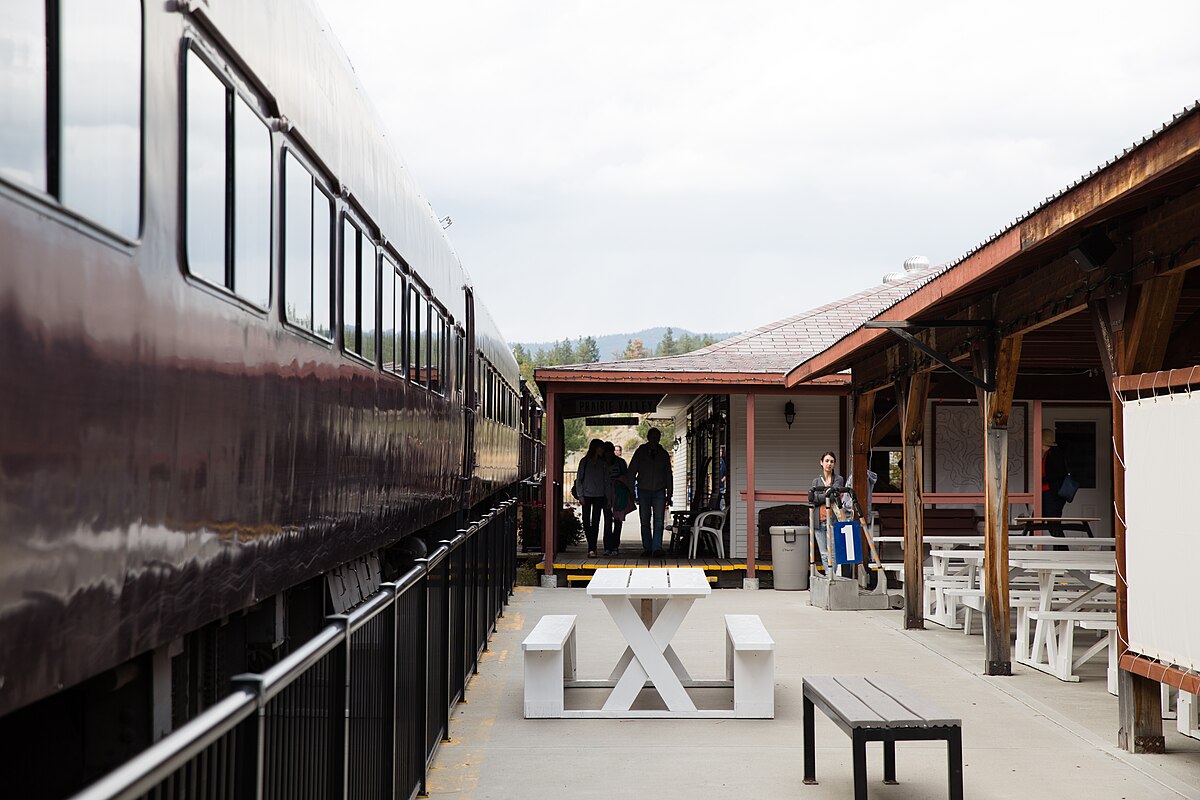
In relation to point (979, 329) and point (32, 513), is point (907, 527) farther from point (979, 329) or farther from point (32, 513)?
point (32, 513)

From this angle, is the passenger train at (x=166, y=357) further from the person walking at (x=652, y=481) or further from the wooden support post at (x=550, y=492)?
the person walking at (x=652, y=481)

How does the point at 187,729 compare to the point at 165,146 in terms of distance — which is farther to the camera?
the point at 165,146

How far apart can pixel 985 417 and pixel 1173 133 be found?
15.7 feet

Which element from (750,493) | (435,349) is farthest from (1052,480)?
(435,349)

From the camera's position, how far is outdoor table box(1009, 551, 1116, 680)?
31.0 ft

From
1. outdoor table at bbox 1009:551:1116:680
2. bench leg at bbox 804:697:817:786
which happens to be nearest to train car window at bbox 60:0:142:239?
bench leg at bbox 804:697:817:786

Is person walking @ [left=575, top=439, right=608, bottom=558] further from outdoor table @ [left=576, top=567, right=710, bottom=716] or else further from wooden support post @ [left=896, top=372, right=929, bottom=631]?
outdoor table @ [left=576, top=567, right=710, bottom=716]

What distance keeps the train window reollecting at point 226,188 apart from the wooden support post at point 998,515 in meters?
6.45

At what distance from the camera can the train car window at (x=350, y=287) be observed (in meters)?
6.50

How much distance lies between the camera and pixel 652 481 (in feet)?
61.2

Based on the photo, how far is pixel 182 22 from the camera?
3.67 m

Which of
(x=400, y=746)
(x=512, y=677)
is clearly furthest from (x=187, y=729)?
(x=512, y=677)

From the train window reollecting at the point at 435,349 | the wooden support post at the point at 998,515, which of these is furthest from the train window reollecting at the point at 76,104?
the wooden support post at the point at 998,515

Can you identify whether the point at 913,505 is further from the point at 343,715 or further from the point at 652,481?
the point at 343,715
